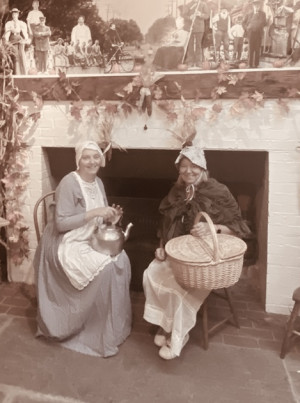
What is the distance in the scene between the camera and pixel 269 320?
3.08 metres

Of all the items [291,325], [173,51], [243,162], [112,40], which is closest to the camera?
[291,325]

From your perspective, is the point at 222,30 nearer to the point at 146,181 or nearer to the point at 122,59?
the point at 122,59

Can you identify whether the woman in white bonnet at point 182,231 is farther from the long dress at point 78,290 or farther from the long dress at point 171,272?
the long dress at point 78,290

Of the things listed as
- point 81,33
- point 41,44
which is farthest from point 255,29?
point 41,44

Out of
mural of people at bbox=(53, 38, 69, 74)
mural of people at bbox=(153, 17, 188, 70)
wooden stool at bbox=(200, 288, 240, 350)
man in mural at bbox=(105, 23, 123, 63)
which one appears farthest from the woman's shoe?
mural of people at bbox=(53, 38, 69, 74)

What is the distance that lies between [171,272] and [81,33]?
2.09 m

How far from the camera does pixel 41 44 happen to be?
10.9ft

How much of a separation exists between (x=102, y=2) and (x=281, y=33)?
142cm

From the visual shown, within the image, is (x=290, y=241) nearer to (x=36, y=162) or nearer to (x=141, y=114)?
(x=141, y=114)

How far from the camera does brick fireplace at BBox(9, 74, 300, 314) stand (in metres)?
2.97

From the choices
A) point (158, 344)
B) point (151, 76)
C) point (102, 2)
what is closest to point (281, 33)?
point (151, 76)

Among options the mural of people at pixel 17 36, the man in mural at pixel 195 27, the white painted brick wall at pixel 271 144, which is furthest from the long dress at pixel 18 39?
the man in mural at pixel 195 27

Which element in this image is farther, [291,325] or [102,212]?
[102,212]

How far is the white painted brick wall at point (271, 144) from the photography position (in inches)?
116
